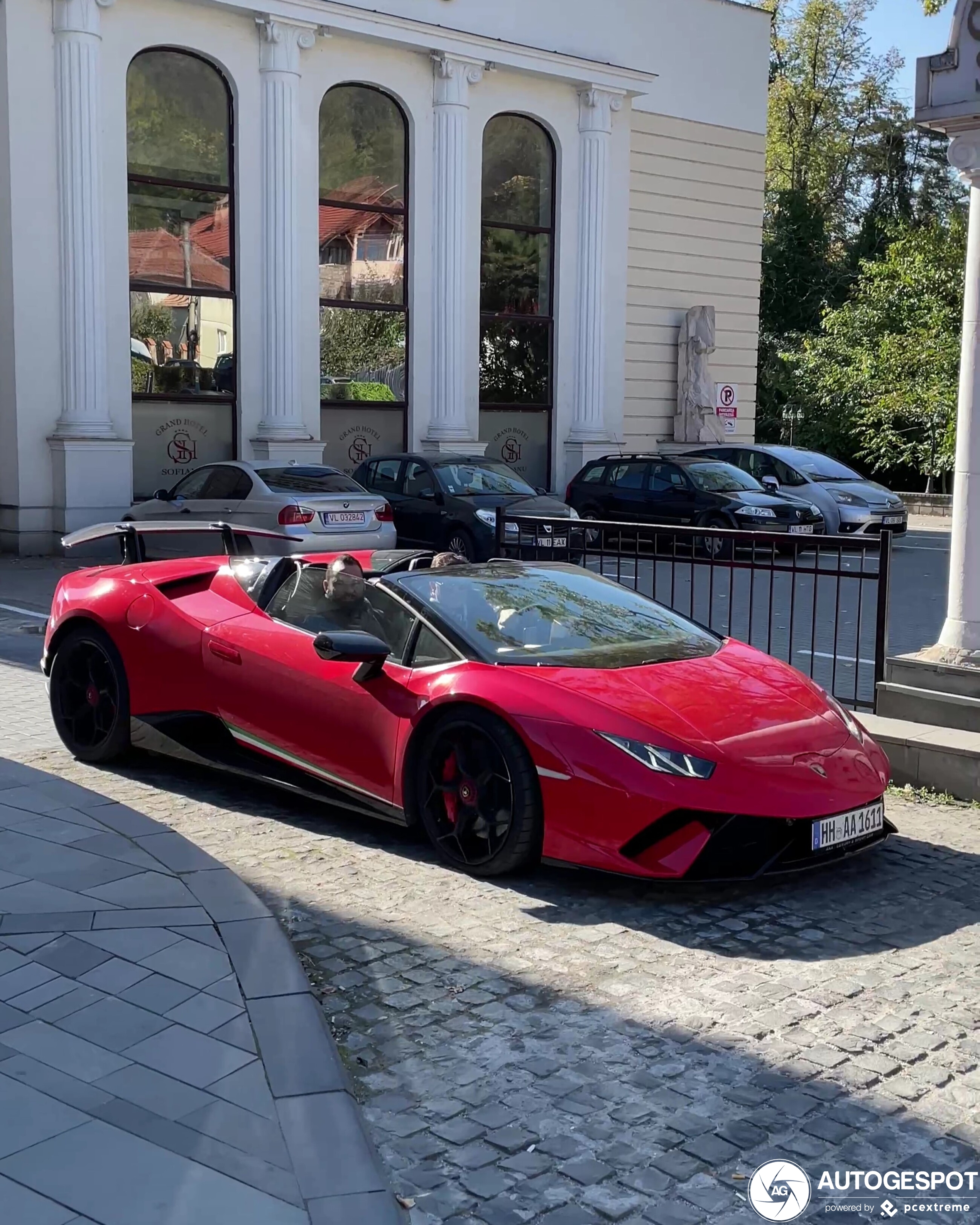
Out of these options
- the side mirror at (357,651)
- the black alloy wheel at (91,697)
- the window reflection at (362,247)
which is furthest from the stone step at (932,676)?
the window reflection at (362,247)

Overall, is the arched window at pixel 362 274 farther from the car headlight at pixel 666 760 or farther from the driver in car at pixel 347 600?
the car headlight at pixel 666 760

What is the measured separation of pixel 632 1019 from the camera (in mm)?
4441

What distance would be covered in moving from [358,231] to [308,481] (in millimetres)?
7703

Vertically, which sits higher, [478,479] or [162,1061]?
[478,479]

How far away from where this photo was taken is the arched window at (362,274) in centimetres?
→ 2312

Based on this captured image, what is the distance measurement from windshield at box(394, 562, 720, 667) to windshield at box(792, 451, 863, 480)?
654 inches

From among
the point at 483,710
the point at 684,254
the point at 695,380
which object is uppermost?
the point at 684,254

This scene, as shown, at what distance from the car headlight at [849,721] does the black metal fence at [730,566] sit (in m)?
0.78

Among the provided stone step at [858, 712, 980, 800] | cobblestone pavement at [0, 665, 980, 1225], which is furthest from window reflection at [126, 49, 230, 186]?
stone step at [858, 712, 980, 800]

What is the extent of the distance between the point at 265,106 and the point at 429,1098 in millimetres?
20232

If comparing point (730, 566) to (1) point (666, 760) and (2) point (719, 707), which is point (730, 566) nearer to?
(2) point (719, 707)

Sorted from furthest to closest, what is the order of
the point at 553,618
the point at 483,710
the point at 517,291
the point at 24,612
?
the point at 517,291 → the point at 24,612 → the point at 553,618 → the point at 483,710

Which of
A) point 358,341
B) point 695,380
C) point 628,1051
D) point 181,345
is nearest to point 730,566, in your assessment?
point 628,1051

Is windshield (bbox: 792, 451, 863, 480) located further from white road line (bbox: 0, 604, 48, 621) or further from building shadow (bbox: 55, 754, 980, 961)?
building shadow (bbox: 55, 754, 980, 961)
